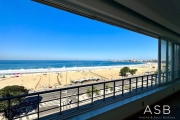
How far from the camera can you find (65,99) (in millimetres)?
2201

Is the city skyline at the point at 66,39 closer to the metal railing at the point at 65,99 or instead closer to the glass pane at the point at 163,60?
the glass pane at the point at 163,60

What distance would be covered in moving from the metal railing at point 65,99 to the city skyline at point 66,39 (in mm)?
10857

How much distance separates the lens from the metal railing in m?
1.55

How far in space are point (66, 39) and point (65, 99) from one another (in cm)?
2521

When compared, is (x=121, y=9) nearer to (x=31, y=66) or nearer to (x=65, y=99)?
(x=65, y=99)

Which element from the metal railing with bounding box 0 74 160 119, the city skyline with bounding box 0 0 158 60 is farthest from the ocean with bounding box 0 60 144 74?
the metal railing with bounding box 0 74 160 119

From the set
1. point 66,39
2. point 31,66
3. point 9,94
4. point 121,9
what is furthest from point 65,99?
point 66,39

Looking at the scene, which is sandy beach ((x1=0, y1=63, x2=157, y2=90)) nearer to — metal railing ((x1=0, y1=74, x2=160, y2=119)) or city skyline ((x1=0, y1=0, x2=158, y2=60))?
metal railing ((x1=0, y1=74, x2=160, y2=119))

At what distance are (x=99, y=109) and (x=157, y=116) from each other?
1.35 meters

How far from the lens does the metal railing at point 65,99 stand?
1.55 metres

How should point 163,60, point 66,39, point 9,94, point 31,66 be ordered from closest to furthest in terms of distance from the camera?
point 9,94 → point 163,60 → point 31,66 → point 66,39

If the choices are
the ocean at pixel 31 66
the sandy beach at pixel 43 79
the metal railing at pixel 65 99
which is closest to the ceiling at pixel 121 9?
the metal railing at pixel 65 99

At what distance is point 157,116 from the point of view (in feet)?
8.54

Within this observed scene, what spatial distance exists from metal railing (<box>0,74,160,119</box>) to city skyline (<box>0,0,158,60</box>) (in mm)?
10857
